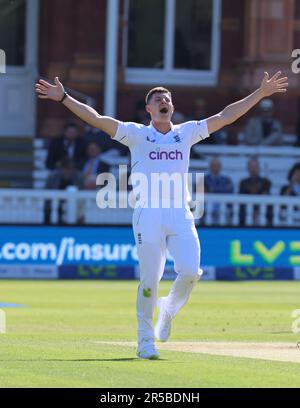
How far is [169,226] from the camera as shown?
37.6 ft

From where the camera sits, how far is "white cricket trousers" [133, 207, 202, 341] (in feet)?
37.5

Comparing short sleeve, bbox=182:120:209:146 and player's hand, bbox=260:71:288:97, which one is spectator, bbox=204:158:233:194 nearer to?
player's hand, bbox=260:71:288:97

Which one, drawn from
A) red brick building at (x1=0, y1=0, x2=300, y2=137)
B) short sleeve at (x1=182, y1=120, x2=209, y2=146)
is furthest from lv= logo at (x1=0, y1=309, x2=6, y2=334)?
red brick building at (x1=0, y1=0, x2=300, y2=137)

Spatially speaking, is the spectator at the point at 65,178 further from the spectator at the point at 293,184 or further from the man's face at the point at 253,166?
the spectator at the point at 293,184

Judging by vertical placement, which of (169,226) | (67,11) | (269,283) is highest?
(67,11)

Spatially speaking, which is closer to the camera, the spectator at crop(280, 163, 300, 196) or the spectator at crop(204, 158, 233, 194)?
the spectator at crop(204, 158, 233, 194)

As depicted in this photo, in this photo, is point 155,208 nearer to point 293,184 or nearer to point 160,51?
point 293,184

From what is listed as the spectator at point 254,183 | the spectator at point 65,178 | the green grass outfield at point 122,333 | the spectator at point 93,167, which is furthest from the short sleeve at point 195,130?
the spectator at point 254,183

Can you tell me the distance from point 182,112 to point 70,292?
31.5 feet

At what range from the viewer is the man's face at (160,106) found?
11469 mm

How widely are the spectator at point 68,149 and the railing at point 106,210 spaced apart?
59.4 inches

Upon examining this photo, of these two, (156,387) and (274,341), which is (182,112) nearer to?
(274,341)

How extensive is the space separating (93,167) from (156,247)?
1378 cm

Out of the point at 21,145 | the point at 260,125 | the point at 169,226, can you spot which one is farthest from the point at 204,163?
the point at 169,226
